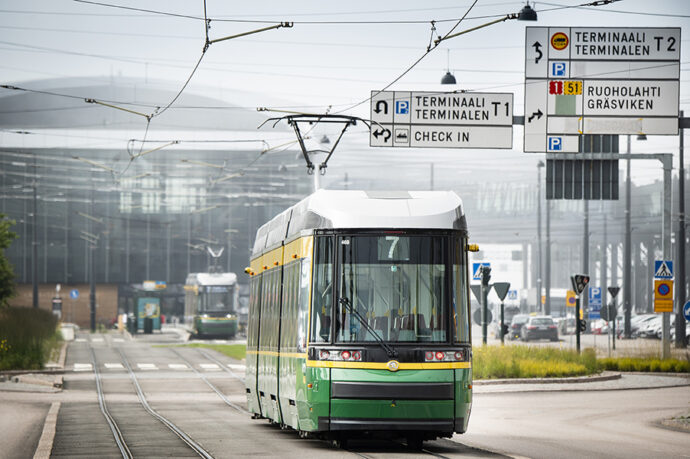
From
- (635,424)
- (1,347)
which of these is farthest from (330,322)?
(1,347)

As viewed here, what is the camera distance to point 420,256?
13.7 metres

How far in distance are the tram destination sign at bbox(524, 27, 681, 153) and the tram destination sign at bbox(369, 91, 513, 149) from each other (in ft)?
3.59

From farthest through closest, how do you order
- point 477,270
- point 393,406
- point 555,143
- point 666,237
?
point 666,237 < point 477,270 < point 555,143 < point 393,406

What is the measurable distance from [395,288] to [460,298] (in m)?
0.78

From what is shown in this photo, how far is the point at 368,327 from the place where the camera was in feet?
44.3

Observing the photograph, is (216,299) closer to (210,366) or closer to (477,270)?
(210,366)

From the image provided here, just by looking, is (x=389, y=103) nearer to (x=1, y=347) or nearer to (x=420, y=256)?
(x=420, y=256)

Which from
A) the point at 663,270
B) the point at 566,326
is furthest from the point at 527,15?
the point at 566,326

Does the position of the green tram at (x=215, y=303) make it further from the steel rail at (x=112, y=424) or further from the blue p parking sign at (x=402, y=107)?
the blue p parking sign at (x=402, y=107)

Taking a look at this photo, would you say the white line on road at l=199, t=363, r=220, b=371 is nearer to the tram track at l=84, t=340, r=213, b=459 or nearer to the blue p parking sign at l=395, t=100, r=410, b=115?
the tram track at l=84, t=340, r=213, b=459

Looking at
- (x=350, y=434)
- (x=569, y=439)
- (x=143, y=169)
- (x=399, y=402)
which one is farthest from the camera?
(x=143, y=169)

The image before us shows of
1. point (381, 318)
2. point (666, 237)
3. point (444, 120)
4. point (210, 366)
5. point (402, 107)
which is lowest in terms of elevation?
point (210, 366)

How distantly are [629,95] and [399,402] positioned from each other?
14.2 meters

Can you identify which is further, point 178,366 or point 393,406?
point 178,366
